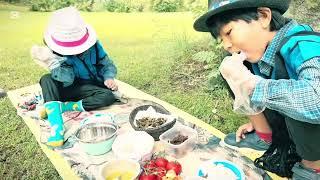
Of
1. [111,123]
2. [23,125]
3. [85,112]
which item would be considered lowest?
[23,125]

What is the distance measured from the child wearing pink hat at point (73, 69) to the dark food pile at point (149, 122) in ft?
1.69

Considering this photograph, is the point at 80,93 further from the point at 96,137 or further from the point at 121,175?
the point at 121,175

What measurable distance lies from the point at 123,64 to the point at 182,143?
184 cm

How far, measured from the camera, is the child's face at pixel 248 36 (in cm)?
174

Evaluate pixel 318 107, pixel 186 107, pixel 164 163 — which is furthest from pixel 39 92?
pixel 318 107

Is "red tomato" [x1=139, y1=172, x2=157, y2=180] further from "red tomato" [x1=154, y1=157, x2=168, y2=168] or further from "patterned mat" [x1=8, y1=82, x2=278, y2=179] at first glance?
"patterned mat" [x1=8, y1=82, x2=278, y2=179]

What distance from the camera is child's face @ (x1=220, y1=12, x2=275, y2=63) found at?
1738mm

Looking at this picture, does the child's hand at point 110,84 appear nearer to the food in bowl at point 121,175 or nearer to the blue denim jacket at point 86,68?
the blue denim jacket at point 86,68

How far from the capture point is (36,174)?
2.29m

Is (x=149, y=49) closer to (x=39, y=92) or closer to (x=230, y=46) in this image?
(x=39, y=92)

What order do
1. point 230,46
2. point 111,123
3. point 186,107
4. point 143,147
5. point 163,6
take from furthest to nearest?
1. point 163,6
2. point 186,107
3. point 111,123
4. point 143,147
5. point 230,46

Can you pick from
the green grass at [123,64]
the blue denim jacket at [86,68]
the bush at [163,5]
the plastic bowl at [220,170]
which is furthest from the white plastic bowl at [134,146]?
the bush at [163,5]

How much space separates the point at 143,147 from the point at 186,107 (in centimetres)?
105

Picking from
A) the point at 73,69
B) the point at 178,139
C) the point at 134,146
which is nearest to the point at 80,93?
the point at 73,69
